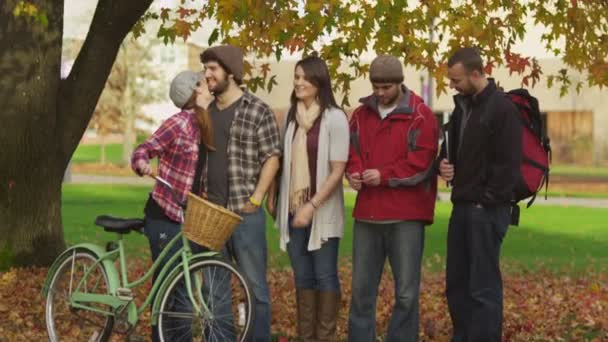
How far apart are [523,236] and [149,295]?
14672 mm

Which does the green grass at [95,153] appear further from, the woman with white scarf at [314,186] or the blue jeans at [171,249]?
the blue jeans at [171,249]

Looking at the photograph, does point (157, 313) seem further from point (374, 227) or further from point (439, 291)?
point (439, 291)

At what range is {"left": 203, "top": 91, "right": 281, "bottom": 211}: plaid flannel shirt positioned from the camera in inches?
275

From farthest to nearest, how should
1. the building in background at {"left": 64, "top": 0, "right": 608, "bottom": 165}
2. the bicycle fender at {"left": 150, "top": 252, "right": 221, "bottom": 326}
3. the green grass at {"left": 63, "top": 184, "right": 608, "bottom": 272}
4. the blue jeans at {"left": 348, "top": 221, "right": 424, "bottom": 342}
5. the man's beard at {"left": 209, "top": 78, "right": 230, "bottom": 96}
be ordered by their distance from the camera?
the building in background at {"left": 64, "top": 0, "right": 608, "bottom": 165}
the green grass at {"left": 63, "top": 184, "right": 608, "bottom": 272}
the blue jeans at {"left": 348, "top": 221, "right": 424, "bottom": 342}
the man's beard at {"left": 209, "top": 78, "right": 230, "bottom": 96}
the bicycle fender at {"left": 150, "top": 252, "right": 221, "bottom": 326}

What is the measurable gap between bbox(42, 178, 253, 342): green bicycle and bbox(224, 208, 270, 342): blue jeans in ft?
0.42

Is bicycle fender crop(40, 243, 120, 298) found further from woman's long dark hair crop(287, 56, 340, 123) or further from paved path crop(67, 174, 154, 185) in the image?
paved path crop(67, 174, 154, 185)

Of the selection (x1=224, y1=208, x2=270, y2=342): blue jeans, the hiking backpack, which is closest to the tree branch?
(x1=224, y1=208, x2=270, y2=342): blue jeans

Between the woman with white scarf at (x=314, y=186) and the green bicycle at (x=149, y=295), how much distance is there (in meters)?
0.51

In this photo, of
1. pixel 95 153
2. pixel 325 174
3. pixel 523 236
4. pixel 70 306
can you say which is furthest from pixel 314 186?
pixel 95 153

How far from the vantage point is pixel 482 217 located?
7.09 meters

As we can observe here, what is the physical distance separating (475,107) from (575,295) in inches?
201

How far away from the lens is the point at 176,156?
22.6ft

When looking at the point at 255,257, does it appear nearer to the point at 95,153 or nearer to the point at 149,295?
the point at 149,295

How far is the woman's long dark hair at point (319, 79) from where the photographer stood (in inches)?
285
